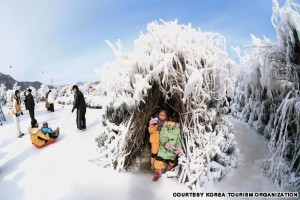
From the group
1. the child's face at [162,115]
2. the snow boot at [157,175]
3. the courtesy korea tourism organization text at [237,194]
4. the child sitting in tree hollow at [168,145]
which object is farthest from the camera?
the child's face at [162,115]

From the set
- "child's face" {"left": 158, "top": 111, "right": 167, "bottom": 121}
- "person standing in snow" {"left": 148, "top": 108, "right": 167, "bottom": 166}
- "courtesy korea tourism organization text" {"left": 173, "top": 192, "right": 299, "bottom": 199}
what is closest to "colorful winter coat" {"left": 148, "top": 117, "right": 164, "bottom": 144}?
"person standing in snow" {"left": 148, "top": 108, "right": 167, "bottom": 166}

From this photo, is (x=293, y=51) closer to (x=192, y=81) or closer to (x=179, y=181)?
(x=192, y=81)

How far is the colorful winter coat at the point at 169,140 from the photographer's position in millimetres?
5782

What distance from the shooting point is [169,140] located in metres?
5.82

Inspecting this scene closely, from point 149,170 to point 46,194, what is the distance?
192 centimetres

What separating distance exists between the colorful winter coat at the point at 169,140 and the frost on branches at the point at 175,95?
15 centimetres

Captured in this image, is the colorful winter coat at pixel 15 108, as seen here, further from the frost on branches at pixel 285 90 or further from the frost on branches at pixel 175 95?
the frost on branches at pixel 285 90

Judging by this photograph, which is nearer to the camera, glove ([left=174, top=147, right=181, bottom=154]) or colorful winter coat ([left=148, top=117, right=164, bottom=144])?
glove ([left=174, top=147, right=181, bottom=154])

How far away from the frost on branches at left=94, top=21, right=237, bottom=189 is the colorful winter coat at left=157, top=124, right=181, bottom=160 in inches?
5.8

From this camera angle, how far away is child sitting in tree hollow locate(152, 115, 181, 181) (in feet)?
18.7

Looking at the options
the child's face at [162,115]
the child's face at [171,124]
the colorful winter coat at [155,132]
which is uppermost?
the child's face at [162,115]

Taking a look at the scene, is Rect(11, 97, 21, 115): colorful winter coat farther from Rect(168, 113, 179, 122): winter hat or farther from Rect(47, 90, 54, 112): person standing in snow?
Rect(168, 113, 179, 122): winter hat

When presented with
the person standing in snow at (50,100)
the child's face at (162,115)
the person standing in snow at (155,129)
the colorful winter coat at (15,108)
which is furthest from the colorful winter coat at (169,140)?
the person standing in snow at (50,100)

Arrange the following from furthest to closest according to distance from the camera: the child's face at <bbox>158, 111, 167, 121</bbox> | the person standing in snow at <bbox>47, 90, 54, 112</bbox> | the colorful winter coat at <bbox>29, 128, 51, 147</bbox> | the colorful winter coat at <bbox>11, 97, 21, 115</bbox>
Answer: the person standing in snow at <bbox>47, 90, 54, 112</bbox> < the colorful winter coat at <bbox>11, 97, 21, 115</bbox> < the colorful winter coat at <bbox>29, 128, 51, 147</bbox> < the child's face at <bbox>158, 111, 167, 121</bbox>
